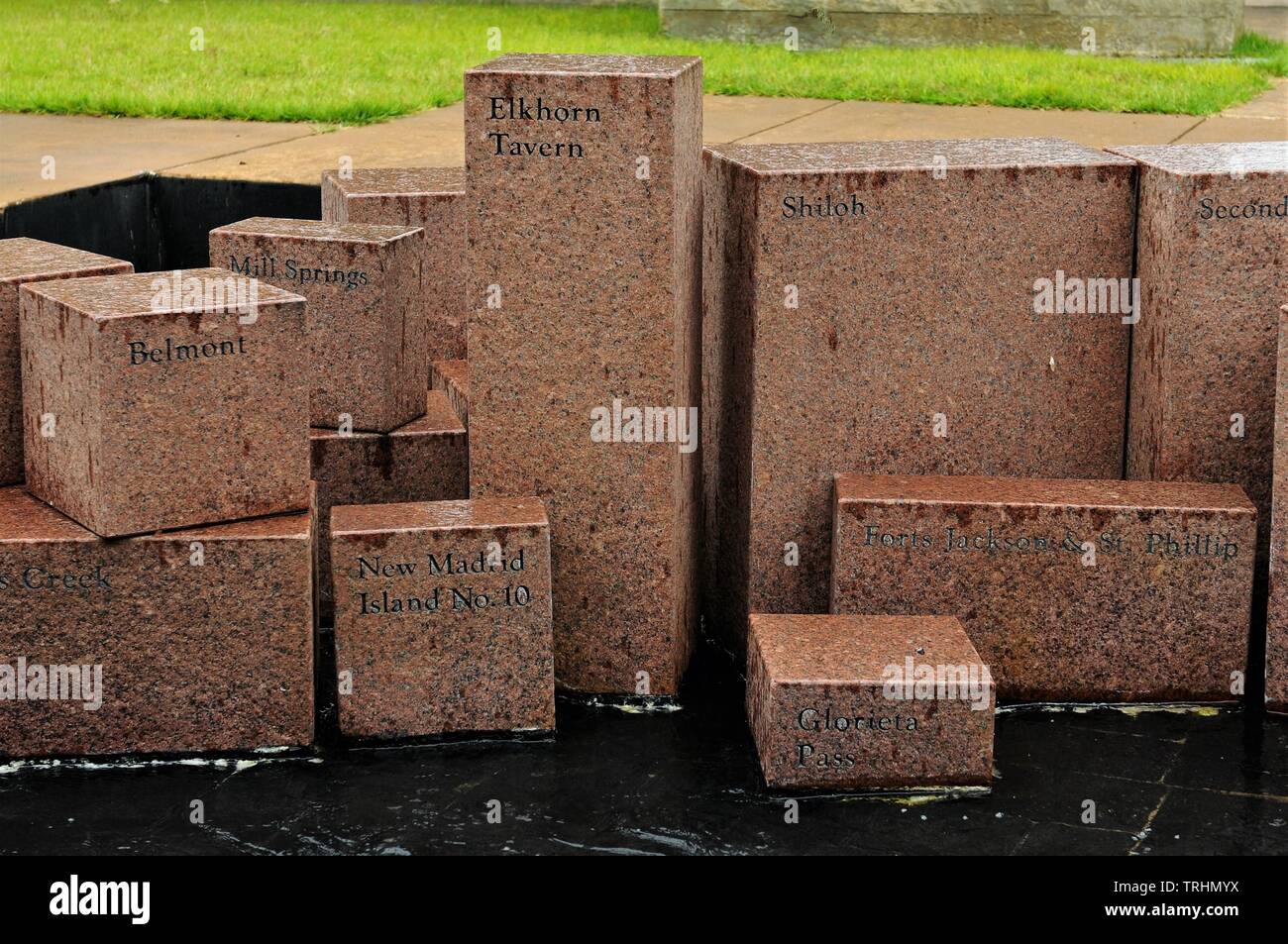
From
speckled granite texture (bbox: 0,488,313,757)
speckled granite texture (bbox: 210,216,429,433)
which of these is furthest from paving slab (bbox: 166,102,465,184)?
speckled granite texture (bbox: 0,488,313,757)

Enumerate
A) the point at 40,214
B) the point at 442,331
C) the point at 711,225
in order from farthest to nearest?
the point at 40,214, the point at 442,331, the point at 711,225

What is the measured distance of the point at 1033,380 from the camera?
4.82 m

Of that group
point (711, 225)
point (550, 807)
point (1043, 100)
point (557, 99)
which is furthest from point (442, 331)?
point (1043, 100)

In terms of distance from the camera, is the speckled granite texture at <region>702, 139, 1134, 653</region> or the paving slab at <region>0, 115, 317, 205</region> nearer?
the speckled granite texture at <region>702, 139, 1134, 653</region>

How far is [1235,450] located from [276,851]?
9.19ft

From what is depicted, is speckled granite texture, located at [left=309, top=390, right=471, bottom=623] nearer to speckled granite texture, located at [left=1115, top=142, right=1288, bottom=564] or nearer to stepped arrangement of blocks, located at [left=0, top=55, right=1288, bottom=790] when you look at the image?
stepped arrangement of blocks, located at [left=0, top=55, right=1288, bottom=790]

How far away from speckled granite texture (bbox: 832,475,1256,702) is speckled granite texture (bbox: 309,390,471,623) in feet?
4.03

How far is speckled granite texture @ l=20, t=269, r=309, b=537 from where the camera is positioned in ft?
13.3

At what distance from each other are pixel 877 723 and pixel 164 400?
1.87 metres

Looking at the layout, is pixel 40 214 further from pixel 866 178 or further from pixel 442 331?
pixel 866 178

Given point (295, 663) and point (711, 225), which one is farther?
point (711, 225)

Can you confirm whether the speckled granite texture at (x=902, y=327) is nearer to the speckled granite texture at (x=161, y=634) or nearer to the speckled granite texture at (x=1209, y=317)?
the speckled granite texture at (x=1209, y=317)

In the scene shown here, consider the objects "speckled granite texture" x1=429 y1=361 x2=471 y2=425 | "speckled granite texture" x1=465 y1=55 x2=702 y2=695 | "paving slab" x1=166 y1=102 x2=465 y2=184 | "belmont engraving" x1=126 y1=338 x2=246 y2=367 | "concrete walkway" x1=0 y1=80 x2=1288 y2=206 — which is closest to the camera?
"belmont engraving" x1=126 y1=338 x2=246 y2=367

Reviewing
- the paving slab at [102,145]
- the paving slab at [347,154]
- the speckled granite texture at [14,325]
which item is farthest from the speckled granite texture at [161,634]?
the paving slab at [347,154]
